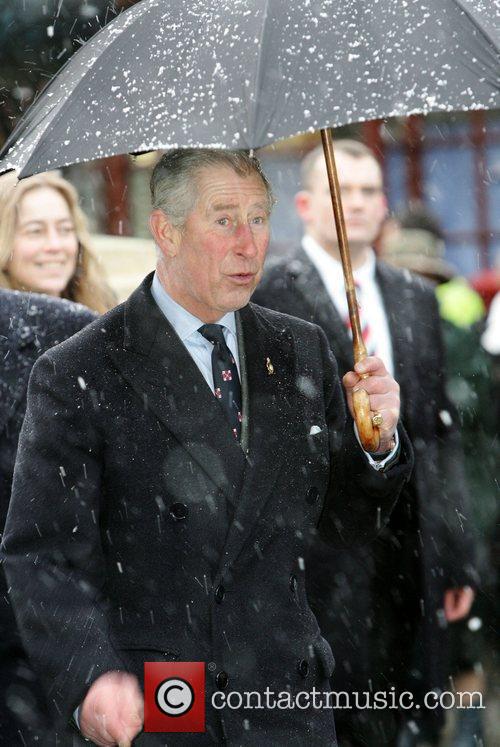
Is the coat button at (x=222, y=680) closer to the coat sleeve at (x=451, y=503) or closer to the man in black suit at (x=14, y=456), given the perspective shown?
the man in black suit at (x=14, y=456)

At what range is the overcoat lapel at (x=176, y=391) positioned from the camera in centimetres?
379

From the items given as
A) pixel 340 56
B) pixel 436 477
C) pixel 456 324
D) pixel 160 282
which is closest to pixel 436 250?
pixel 456 324

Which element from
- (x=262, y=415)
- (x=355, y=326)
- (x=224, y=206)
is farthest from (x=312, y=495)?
(x=224, y=206)

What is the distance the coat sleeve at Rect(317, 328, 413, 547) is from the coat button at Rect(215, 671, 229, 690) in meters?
0.58

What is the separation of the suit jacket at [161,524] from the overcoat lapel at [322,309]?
2.10 metres

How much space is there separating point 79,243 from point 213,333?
7.28 feet

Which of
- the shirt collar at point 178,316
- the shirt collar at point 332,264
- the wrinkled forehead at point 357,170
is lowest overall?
the shirt collar at point 178,316

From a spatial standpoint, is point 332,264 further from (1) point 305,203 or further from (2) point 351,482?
(2) point 351,482

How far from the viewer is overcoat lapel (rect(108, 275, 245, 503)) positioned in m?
3.79

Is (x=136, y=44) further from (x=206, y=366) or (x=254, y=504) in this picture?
(x=254, y=504)

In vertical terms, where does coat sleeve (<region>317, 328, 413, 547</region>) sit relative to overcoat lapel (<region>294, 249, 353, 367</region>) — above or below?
below

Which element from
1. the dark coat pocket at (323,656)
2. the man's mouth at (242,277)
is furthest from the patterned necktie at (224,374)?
the dark coat pocket at (323,656)

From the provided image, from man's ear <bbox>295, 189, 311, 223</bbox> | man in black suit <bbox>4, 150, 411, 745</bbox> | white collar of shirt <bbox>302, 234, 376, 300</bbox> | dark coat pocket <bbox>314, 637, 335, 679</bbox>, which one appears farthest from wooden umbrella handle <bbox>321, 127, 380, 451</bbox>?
man's ear <bbox>295, 189, 311, 223</bbox>

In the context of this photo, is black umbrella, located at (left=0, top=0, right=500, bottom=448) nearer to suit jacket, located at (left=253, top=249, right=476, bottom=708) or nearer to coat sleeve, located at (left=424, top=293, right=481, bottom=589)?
suit jacket, located at (left=253, top=249, right=476, bottom=708)
